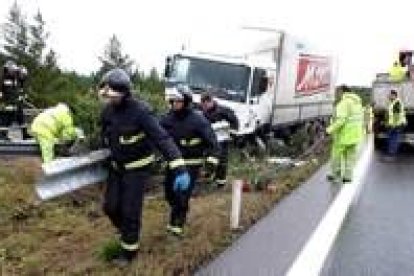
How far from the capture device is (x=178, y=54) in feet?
67.3

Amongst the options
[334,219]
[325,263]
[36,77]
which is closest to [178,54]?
[334,219]

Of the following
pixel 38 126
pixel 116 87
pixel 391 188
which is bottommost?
pixel 391 188

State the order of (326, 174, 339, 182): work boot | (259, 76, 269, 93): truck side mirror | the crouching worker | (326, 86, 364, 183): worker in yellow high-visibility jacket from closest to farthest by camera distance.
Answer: the crouching worker
(326, 86, 364, 183): worker in yellow high-visibility jacket
(326, 174, 339, 182): work boot
(259, 76, 269, 93): truck side mirror

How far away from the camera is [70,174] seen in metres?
9.23

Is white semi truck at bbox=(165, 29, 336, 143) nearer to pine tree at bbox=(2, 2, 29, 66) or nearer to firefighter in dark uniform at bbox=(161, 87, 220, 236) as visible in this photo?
firefighter in dark uniform at bbox=(161, 87, 220, 236)

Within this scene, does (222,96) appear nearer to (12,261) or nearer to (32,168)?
(32,168)

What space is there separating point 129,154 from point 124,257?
95 centimetres

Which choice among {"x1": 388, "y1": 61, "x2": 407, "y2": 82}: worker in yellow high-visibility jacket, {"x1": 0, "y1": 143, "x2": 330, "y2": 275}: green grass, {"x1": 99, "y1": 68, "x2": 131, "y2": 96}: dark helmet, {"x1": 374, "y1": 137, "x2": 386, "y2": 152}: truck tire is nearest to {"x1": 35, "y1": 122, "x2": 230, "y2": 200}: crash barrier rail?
{"x1": 0, "y1": 143, "x2": 330, "y2": 275}: green grass

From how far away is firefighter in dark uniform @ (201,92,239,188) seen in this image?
48.3 ft

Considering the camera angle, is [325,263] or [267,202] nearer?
[325,263]

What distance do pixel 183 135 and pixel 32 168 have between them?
5136 mm

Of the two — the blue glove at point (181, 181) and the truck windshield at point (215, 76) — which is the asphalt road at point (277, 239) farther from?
the truck windshield at point (215, 76)

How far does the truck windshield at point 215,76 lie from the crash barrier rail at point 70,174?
409 inches

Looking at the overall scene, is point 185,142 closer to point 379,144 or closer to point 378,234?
point 378,234
